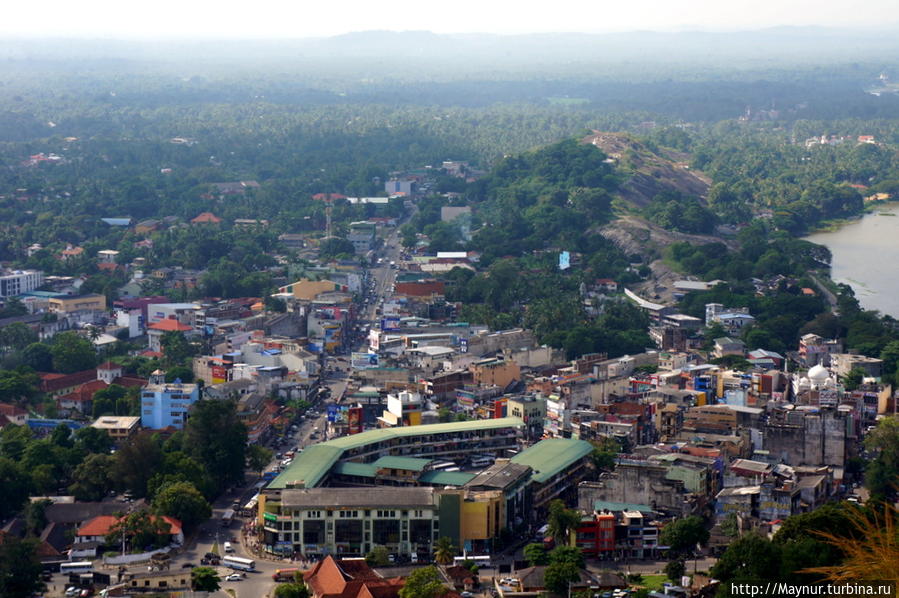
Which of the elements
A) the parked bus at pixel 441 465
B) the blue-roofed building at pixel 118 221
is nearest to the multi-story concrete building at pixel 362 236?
the blue-roofed building at pixel 118 221

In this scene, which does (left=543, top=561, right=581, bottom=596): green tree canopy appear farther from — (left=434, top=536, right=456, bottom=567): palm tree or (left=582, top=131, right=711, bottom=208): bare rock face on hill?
(left=582, top=131, right=711, bottom=208): bare rock face on hill

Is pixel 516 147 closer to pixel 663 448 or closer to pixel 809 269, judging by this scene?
pixel 809 269

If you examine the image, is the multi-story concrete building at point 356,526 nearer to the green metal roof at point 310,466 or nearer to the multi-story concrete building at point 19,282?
the green metal roof at point 310,466

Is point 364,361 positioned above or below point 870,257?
above

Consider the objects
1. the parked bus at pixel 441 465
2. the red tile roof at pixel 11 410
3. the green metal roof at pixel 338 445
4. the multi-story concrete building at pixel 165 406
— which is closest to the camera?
the green metal roof at pixel 338 445

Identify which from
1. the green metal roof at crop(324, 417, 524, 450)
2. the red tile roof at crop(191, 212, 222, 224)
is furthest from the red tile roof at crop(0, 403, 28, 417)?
the red tile roof at crop(191, 212, 222, 224)

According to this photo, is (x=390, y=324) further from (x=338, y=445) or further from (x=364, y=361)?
(x=338, y=445)

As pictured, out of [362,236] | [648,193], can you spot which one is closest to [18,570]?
[362,236]
